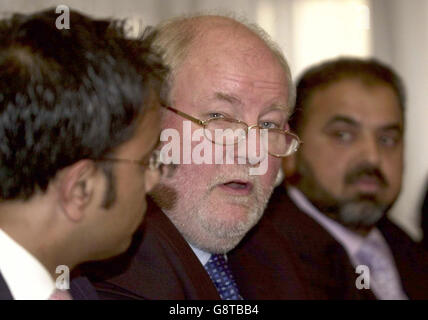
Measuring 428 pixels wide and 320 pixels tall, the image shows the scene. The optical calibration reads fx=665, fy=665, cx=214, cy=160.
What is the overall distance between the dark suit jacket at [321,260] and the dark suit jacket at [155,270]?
1.04 feet

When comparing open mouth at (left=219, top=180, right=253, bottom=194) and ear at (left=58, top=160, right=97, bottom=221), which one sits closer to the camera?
Answer: ear at (left=58, top=160, right=97, bottom=221)

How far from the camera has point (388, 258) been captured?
79.6 inches

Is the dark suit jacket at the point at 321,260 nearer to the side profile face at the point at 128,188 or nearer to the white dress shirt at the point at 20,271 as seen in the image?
the side profile face at the point at 128,188

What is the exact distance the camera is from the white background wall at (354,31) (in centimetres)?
344

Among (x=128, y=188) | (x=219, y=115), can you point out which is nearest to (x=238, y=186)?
(x=219, y=115)

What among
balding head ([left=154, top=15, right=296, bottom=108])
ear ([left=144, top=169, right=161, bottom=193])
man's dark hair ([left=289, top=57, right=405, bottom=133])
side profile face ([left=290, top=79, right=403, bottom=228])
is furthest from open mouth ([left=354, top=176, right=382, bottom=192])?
ear ([left=144, top=169, right=161, bottom=193])

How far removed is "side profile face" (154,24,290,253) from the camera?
4.43 ft

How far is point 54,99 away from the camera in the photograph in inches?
37.9

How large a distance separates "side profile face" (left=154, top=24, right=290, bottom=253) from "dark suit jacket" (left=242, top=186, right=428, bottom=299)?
10.2 inches

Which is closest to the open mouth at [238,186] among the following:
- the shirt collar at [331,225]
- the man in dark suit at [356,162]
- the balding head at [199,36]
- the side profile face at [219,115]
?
the side profile face at [219,115]

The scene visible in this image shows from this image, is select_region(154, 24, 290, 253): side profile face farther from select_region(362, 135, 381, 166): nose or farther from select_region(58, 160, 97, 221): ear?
select_region(362, 135, 381, 166): nose

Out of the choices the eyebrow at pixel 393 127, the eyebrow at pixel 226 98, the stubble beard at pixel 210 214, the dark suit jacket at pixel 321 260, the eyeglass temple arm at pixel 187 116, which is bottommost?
the dark suit jacket at pixel 321 260

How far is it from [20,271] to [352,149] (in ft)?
4.61

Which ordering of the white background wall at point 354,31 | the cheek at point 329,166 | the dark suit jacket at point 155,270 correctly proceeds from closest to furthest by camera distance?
the dark suit jacket at point 155,270, the cheek at point 329,166, the white background wall at point 354,31
